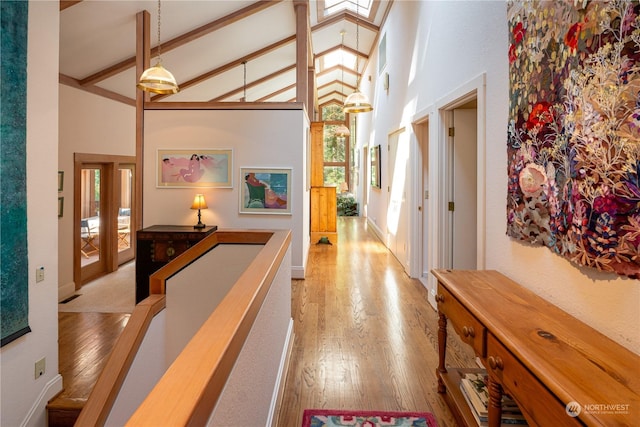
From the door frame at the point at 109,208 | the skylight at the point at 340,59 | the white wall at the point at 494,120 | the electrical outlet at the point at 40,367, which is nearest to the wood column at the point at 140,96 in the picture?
the door frame at the point at 109,208

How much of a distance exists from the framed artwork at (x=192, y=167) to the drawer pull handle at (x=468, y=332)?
4.12 m

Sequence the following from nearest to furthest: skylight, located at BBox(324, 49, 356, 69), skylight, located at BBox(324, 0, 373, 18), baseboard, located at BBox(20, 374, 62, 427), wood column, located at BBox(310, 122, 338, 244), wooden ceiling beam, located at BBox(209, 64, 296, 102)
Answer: baseboard, located at BBox(20, 374, 62, 427)
skylight, located at BBox(324, 0, 373, 18)
wood column, located at BBox(310, 122, 338, 244)
wooden ceiling beam, located at BBox(209, 64, 296, 102)
skylight, located at BBox(324, 49, 356, 69)

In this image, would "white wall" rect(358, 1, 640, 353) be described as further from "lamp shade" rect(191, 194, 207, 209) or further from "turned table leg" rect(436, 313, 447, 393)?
"lamp shade" rect(191, 194, 207, 209)

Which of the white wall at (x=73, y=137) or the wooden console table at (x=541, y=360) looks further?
the white wall at (x=73, y=137)

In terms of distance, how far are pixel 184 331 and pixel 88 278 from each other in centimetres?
437

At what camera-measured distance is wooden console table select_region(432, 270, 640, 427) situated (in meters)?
1.08

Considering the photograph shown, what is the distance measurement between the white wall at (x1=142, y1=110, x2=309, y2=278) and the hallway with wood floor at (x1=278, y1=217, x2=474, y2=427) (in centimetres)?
105

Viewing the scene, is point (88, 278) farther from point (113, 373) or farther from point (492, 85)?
point (492, 85)

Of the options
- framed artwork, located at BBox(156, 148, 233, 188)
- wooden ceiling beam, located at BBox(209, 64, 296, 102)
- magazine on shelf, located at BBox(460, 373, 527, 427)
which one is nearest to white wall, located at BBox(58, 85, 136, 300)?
framed artwork, located at BBox(156, 148, 233, 188)

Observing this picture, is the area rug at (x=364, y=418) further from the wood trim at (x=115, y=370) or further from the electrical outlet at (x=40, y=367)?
the electrical outlet at (x=40, y=367)

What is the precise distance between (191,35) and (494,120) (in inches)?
198

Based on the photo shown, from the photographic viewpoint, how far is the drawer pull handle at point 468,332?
182 centimetres

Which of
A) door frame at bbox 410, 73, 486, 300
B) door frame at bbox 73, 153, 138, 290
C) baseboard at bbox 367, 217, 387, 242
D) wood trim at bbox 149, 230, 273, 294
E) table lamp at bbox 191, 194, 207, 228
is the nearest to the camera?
door frame at bbox 410, 73, 486, 300

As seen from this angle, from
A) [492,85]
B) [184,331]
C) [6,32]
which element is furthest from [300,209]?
[6,32]
